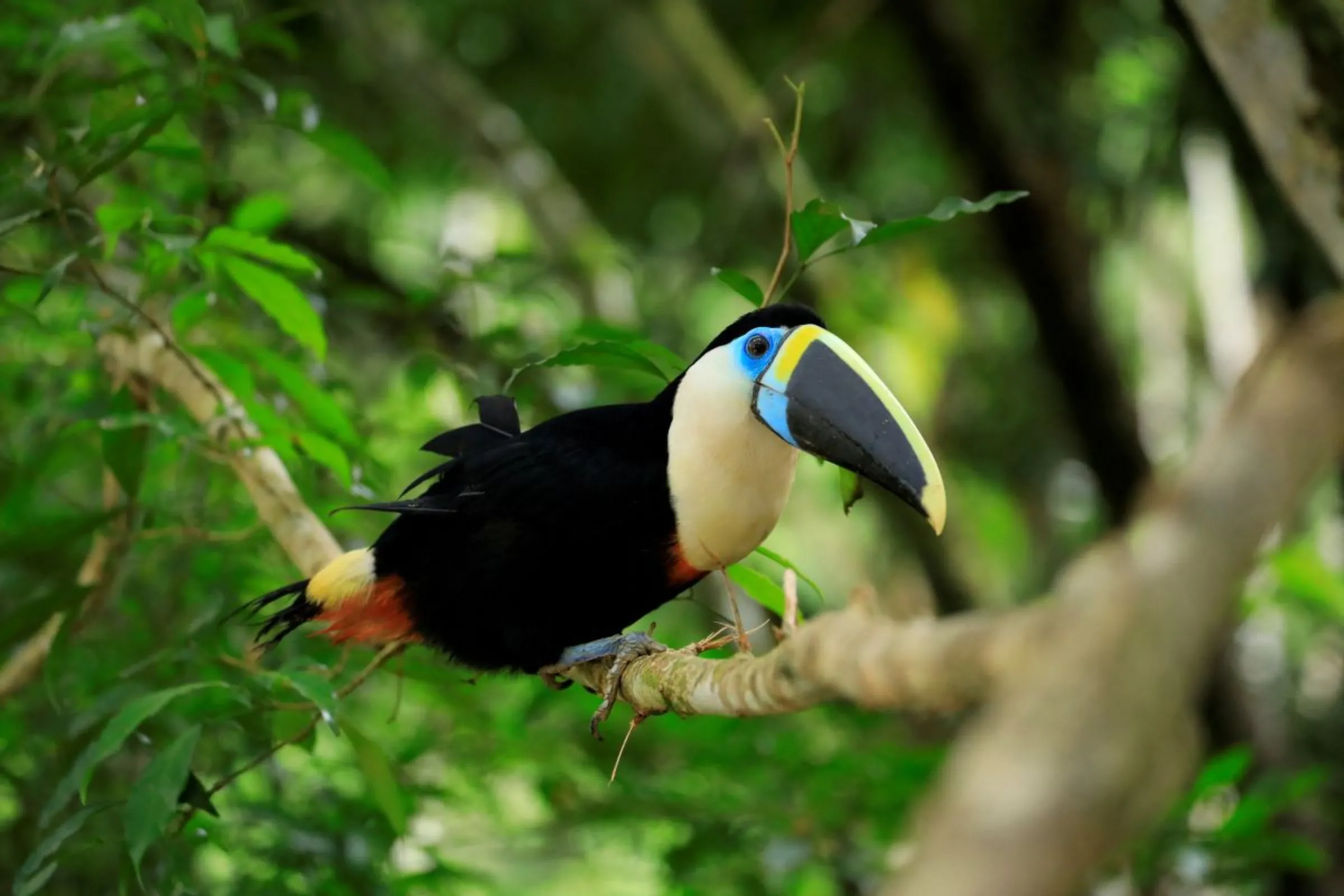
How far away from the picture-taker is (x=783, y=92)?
5.11m

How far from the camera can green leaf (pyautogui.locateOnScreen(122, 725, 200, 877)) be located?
59.8 inches

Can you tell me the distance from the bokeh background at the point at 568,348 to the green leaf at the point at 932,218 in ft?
0.35

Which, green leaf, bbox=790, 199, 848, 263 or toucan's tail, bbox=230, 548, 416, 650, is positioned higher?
green leaf, bbox=790, 199, 848, 263

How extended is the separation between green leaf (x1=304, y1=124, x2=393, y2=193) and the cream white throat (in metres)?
0.60

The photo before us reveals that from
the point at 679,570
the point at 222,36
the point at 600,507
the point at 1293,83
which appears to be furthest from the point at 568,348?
the point at 1293,83

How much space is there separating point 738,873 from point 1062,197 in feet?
6.94

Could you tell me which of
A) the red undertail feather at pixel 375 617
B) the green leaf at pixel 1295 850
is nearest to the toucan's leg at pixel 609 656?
the red undertail feather at pixel 375 617

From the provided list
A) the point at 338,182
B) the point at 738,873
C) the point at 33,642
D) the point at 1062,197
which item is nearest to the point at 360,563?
the point at 33,642

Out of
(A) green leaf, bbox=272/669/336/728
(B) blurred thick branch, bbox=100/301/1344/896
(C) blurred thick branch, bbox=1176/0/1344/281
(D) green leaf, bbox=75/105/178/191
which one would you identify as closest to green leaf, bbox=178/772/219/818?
(A) green leaf, bbox=272/669/336/728

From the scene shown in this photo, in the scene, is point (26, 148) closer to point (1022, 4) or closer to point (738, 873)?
point (738, 873)

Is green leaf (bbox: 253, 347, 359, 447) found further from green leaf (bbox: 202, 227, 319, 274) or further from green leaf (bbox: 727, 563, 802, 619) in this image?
green leaf (bbox: 727, 563, 802, 619)

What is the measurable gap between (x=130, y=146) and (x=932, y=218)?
954 mm

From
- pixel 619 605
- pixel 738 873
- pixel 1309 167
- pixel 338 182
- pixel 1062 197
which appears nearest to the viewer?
pixel 619 605

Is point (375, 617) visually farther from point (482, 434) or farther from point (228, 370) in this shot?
point (228, 370)
